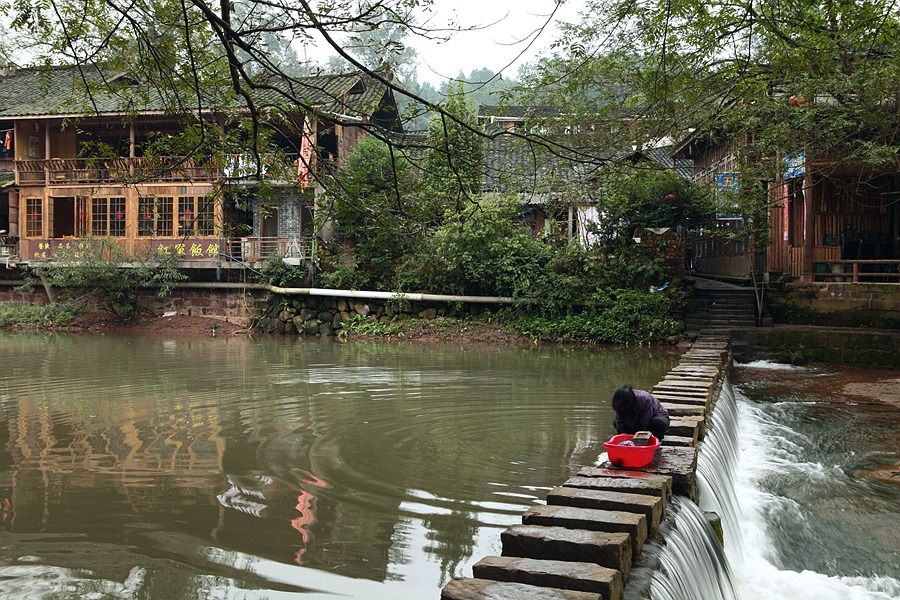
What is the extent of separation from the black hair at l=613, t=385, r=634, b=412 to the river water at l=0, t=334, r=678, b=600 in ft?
3.31

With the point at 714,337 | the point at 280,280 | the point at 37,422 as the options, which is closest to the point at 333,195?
the point at 37,422

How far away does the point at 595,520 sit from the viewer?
3971 mm

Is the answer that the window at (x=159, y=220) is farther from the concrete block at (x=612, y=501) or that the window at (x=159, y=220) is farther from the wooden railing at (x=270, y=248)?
the concrete block at (x=612, y=501)

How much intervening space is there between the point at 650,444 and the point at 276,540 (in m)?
2.76

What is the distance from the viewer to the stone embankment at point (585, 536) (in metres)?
3.28

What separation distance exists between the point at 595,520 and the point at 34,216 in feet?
92.1

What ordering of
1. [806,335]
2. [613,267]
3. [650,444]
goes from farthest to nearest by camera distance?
[613,267] < [806,335] < [650,444]

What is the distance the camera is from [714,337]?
17.1 m

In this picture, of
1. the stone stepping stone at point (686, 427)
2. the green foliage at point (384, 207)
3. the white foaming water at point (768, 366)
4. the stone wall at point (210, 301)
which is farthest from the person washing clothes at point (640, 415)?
the stone wall at point (210, 301)

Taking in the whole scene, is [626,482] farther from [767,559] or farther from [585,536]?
[767,559]

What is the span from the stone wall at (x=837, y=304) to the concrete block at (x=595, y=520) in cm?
1578

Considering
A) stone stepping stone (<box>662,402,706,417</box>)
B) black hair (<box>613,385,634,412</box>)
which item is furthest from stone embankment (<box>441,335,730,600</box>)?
stone stepping stone (<box>662,402,706,417</box>)

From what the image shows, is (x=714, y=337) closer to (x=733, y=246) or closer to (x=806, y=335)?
(x=806, y=335)

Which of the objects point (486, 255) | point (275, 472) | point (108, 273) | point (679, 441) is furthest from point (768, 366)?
point (108, 273)
